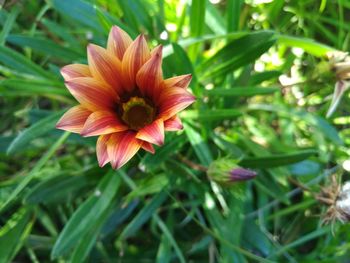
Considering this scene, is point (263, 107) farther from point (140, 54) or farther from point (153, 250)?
point (140, 54)

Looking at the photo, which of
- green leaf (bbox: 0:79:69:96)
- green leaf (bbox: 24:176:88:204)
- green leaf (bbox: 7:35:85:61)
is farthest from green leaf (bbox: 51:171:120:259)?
green leaf (bbox: 7:35:85:61)

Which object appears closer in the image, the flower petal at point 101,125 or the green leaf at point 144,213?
the flower petal at point 101,125

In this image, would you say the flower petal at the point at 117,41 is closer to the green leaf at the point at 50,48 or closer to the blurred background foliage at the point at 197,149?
the blurred background foliage at the point at 197,149

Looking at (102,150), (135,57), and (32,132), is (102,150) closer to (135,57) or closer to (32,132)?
(135,57)

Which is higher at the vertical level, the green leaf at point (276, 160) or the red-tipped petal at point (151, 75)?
the red-tipped petal at point (151, 75)

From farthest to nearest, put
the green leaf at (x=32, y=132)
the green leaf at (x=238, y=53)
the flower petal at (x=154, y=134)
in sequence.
Result: the green leaf at (x=32, y=132) → the green leaf at (x=238, y=53) → the flower petal at (x=154, y=134)

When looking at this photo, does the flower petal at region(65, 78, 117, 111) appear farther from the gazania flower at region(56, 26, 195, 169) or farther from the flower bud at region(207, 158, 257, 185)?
the flower bud at region(207, 158, 257, 185)

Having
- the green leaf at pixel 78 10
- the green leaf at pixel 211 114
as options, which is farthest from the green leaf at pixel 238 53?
the green leaf at pixel 78 10
